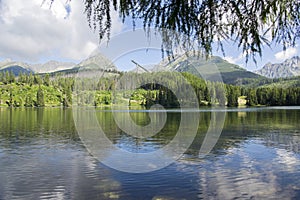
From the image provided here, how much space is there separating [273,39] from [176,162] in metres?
17.9

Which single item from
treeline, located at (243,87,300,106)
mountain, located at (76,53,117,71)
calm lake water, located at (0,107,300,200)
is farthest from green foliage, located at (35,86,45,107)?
mountain, located at (76,53,117,71)

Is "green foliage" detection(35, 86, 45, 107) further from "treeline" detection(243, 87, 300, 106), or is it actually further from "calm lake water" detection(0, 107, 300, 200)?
"calm lake water" detection(0, 107, 300, 200)

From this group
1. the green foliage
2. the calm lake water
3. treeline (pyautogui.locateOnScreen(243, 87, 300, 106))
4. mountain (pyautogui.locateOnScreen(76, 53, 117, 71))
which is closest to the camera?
mountain (pyautogui.locateOnScreen(76, 53, 117, 71))

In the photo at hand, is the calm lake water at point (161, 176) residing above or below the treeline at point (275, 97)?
below

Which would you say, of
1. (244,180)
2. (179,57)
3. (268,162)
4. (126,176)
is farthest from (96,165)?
(179,57)

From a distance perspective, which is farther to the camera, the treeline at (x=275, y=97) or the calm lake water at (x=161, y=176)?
the treeline at (x=275, y=97)

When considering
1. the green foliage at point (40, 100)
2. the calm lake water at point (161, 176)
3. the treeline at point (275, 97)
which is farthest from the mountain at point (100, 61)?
the green foliage at point (40, 100)

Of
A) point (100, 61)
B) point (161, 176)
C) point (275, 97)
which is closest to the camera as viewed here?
point (100, 61)

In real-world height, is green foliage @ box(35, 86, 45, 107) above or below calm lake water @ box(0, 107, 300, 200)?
above

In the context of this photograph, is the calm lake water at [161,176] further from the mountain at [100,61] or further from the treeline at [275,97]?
the treeline at [275,97]

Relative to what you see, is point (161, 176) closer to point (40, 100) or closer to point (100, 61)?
point (100, 61)

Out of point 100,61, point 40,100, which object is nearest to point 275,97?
point 40,100

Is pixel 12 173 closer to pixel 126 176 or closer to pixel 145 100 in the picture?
pixel 126 176

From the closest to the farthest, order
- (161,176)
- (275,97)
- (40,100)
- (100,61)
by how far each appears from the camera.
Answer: (100,61)
(161,176)
(275,97)
(40,100)
